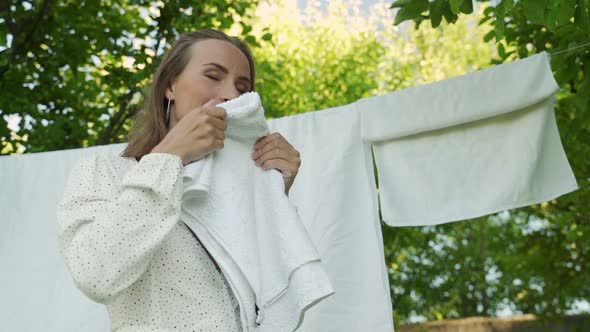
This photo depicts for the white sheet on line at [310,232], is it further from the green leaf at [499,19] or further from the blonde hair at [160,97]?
the blonde hair at [160,97]

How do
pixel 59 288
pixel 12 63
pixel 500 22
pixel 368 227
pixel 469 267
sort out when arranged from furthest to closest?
pixel 469 267 < pixel 12 63 < pixel 59 288 < pixel 368 227 < pixel 500 22

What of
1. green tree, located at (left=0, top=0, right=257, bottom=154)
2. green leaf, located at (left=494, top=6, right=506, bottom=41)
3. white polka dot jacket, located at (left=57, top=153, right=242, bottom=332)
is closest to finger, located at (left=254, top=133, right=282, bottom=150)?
white polka dot jacket, located at (left=57, top=153, right=242, bottom=332)

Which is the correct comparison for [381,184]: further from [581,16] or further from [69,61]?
[69,61]

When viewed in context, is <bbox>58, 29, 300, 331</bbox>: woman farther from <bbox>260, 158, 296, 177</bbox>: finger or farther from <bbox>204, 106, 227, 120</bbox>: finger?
<bbox>260, 158, 296, 177</bbox>: finger

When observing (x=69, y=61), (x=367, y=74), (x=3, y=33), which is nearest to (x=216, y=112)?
(x=3, y=33)

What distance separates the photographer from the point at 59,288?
1989 mm

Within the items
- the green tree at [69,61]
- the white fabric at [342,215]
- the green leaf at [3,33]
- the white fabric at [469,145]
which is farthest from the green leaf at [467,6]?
the green leaf at [3,33]

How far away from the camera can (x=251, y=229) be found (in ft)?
3.73

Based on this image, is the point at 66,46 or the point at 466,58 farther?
the point at 466,58

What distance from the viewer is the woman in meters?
0.90

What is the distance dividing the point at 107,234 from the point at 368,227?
1051 mm

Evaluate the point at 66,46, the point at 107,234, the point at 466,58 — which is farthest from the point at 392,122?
the point at 466,58

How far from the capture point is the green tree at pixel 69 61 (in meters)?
3.05

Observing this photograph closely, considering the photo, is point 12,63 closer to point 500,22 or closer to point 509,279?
point 500,22
